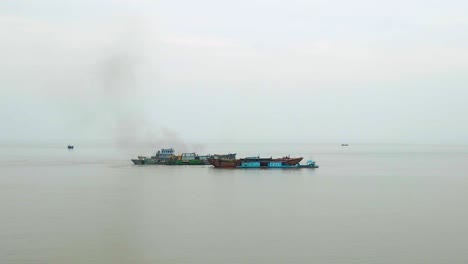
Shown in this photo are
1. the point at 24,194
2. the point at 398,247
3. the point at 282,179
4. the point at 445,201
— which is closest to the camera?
the point at 398,247

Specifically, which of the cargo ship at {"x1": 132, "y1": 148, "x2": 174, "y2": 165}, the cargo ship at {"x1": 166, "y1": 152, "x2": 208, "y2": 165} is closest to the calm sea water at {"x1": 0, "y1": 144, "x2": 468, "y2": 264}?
the cargo ship at {"x1": 166, "y1": 152, "x2": 208, "y2": 165}

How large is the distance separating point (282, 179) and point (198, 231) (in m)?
26.3

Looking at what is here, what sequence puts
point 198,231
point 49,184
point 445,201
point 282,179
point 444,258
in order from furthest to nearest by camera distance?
point 282,179 → point 49,184 → point 445,201 → point 198,231 → point 444,258

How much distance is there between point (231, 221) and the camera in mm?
26609

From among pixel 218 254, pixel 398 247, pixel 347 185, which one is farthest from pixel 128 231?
pixel 347 185

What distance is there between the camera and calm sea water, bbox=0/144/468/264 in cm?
2002

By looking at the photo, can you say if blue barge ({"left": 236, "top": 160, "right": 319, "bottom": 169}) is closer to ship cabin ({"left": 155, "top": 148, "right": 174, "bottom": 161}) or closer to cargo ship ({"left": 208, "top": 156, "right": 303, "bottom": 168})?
cargo ship ({"left": 208, "top": 156, "right": 303, "bottom": 168})

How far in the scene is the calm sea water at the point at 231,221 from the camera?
20016mm

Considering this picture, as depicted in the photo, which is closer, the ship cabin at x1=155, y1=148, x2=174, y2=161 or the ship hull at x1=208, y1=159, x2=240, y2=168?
the ship hull at x1=208, y1=159, x2=240, y2=168

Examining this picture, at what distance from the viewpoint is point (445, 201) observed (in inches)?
1357

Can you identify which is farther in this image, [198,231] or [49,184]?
[49,184]

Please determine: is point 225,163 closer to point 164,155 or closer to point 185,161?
point 185,161

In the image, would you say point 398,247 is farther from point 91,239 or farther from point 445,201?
point 445,201

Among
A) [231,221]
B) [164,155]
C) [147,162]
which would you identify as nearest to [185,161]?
[164,155]
